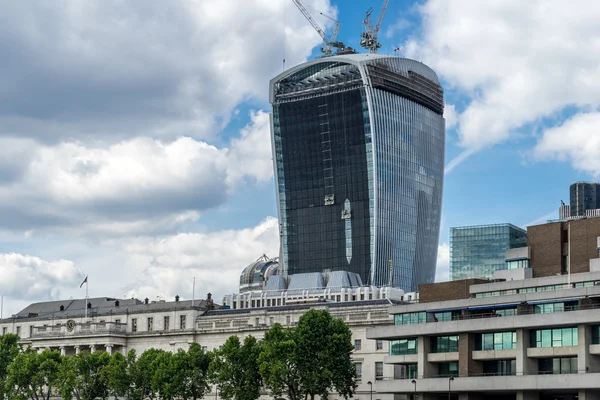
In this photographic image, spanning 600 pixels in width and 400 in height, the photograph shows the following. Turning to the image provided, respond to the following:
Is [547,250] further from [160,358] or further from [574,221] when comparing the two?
[160,358]

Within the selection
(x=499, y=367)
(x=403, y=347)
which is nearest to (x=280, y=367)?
(x=403, y=347)

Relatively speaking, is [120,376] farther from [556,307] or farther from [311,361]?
[556,307]

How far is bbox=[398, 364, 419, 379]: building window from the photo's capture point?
6142 inches

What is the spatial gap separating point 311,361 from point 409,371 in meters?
15.5

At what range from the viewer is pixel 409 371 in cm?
15712

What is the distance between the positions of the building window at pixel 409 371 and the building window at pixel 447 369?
4039 millimetres

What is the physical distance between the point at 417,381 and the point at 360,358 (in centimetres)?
2469

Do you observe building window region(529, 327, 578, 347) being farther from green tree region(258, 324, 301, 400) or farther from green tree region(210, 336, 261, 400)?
green tree region(210, 336, 261, 400)

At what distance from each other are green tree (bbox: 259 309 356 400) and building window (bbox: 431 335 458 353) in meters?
15.6

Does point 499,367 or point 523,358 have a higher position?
point 523,358

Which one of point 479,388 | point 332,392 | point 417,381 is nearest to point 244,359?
point 332,392

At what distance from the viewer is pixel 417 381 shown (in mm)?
152250

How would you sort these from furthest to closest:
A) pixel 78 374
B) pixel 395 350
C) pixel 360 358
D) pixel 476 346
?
pixel 78 374 < pixel 360 358 < pixel 395 350 < pixel 476 346

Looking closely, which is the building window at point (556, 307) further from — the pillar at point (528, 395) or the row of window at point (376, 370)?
the row of window at point (376, 370)
